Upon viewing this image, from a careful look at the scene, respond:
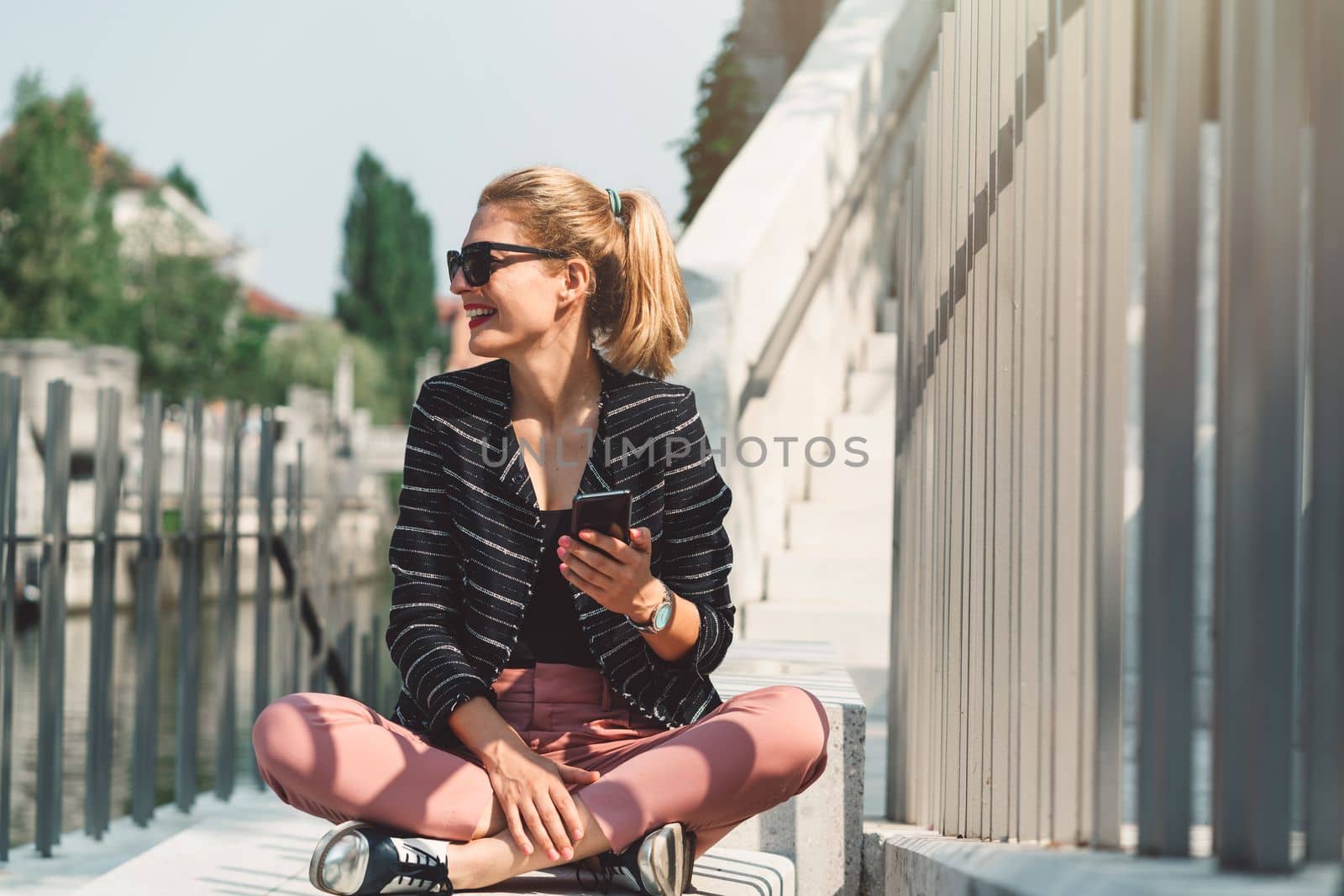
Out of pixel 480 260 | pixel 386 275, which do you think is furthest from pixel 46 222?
pixel 480 260

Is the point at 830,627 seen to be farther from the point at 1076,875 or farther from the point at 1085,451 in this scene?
the point at 1076,875

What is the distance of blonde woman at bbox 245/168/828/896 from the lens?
7.77 feet

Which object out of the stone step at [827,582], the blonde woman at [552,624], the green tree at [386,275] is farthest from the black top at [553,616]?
the green tree at [386,275]

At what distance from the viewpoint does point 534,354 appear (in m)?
2.79

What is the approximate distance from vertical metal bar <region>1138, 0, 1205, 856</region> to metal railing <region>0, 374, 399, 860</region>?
4.29 meters

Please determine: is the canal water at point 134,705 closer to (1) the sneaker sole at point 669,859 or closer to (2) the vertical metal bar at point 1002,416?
(1) the sneaker sole at point 669,859

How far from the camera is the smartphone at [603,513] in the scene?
2295 millimetres

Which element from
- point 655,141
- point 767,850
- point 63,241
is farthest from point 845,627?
point 63,241

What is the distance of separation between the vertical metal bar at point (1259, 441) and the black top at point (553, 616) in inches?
57.0

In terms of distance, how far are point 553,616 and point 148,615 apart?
358cm

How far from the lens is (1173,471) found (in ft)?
4.92

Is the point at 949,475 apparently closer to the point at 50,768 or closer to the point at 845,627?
the point at 845,627

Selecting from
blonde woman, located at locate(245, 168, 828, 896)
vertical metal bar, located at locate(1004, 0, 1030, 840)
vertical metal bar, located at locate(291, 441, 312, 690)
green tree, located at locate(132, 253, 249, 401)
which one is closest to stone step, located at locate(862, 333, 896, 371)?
vertical metal bar, located at locate(291, 441, 312, 690)

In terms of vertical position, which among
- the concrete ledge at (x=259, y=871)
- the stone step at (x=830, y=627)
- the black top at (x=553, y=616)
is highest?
the black top at (x=553, y=616)
